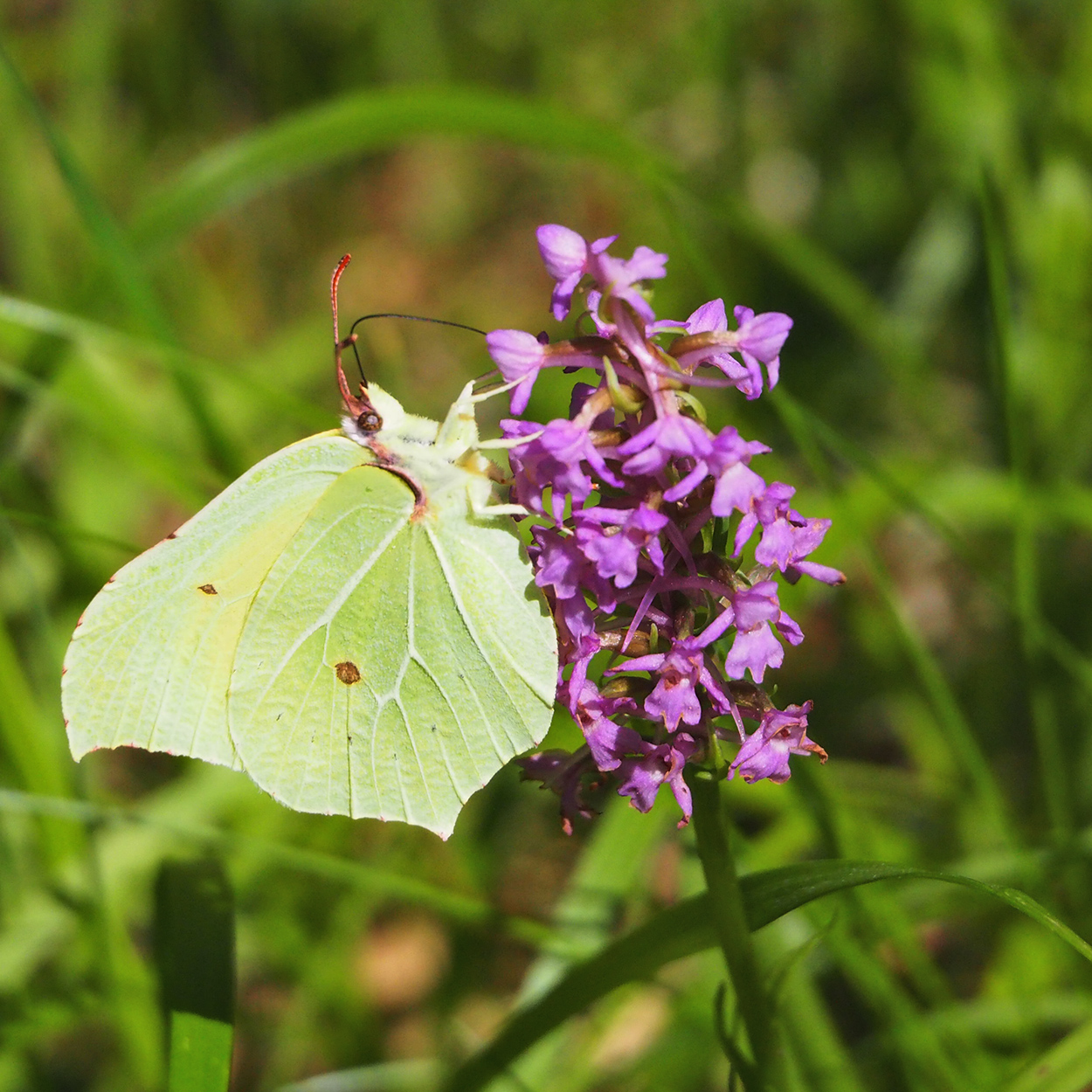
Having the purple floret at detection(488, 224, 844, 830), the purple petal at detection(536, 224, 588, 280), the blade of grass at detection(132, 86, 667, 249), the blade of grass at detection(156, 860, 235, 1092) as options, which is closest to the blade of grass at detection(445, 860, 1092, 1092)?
the purple floret at detection(488, 224, 844, 830)

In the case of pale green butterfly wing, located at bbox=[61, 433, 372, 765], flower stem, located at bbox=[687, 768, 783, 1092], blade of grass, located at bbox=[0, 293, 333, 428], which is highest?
blade of grass, located at bbox=[0, 293, 333, 428]

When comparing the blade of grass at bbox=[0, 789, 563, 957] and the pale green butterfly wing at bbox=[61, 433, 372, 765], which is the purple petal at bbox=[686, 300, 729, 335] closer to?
the pale green butterfly wing at bbox=[61, 433, 372, 765]

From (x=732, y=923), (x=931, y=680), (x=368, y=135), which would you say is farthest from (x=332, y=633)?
(x=368, y=135)

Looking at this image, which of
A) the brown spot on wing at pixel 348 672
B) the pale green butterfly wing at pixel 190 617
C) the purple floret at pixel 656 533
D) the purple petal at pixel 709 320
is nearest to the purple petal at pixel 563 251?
the purple floret at pixel 656 533

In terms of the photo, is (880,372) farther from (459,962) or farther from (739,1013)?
(739,1013)

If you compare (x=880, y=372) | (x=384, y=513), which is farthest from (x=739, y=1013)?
(x=880, y=372)

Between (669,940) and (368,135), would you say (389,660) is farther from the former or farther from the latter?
(368,135)
